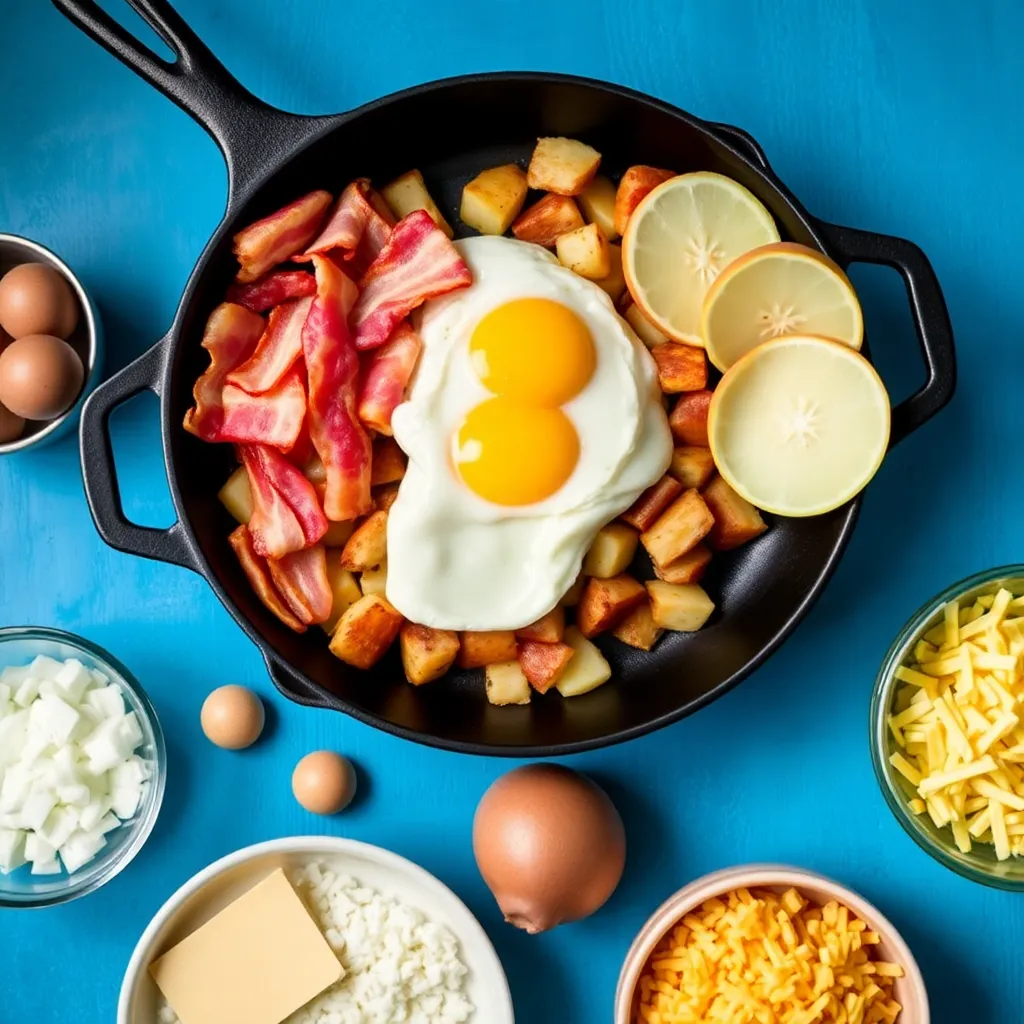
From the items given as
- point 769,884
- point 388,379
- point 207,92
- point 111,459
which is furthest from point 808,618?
point 207,92

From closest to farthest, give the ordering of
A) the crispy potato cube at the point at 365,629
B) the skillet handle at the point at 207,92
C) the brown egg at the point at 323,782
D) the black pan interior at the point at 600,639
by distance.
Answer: the skillet handle at the point at 207,92 → the black pan interior at the point at 600,639 → the crispy potato cube at the point at 365,629 → the brown egg at the point at 323,782

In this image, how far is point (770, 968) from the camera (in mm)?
2193

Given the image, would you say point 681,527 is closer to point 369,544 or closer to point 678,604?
point 678,604

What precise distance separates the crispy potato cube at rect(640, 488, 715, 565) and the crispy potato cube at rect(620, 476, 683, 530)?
1cm

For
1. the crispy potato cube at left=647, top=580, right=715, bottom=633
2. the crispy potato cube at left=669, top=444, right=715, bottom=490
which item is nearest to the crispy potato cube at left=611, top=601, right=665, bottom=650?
the crispy potato cube at left=647, top=580, right=715, bottom=633

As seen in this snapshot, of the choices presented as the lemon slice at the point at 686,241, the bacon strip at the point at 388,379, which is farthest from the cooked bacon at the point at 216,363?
the lemon slice at the point at 686,241

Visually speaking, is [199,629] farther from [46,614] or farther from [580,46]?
[580,46]

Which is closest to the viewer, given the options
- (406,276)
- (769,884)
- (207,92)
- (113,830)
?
(207,92)

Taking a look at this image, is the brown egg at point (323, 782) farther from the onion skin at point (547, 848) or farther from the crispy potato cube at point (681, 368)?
the crispy potato cube at point (681, 368)

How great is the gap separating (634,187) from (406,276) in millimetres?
481

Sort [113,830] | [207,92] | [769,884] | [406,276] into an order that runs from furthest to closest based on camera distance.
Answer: [113,830]
[769,884]
[406,276]
[207,92]

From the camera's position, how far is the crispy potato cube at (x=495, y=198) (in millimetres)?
2299

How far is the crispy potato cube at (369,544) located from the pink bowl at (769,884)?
902 mm

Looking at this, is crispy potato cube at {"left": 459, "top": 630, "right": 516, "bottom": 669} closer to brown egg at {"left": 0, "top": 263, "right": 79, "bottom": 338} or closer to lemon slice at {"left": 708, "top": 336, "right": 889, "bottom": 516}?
lemon slice at {"left": 708, "top": 336, "right": 889, "bottom": 516}
